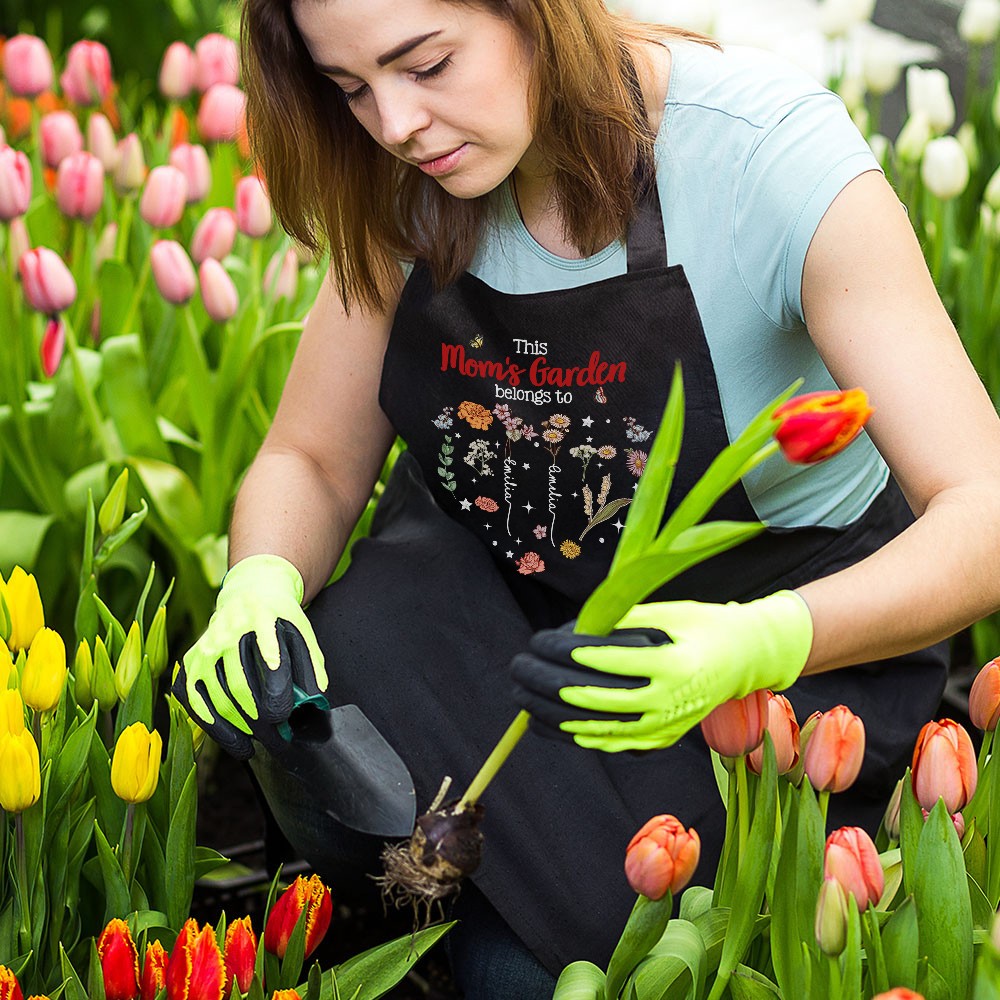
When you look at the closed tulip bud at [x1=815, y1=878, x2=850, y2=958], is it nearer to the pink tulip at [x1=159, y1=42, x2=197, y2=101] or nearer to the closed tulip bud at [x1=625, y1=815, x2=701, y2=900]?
the closed tulip bud at [x1=625, y1=815, x2=701, y2=900]

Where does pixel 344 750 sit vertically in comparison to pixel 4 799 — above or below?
below

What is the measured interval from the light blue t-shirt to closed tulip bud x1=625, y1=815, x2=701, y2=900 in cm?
54

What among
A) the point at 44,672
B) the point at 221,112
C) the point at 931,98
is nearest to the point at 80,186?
the point at 221,112

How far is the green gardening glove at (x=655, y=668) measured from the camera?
0.92m

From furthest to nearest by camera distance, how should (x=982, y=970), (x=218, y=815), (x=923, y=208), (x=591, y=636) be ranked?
(x=923, y=208) < (x=218, y=815) < (x=591, y=636) < (x=982, y=970)

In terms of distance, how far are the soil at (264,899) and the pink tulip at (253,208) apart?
2.34 feet

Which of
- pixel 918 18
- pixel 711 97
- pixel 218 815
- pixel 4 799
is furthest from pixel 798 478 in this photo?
pixel 918 18

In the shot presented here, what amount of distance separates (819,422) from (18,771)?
0.62 meters

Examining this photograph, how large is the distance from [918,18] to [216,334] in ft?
8.64

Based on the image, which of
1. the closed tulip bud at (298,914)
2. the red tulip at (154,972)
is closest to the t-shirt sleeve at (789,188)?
the closed tulip bud at (298,914)

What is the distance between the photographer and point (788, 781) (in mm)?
1049

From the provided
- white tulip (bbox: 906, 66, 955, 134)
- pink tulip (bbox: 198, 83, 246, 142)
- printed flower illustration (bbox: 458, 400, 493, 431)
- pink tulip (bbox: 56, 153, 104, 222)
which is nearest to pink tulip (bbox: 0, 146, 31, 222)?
pink tulip (bbox: 56, 153, 104, 222)

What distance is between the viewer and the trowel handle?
121 cm

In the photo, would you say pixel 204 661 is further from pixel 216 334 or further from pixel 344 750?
pixel 216 334
